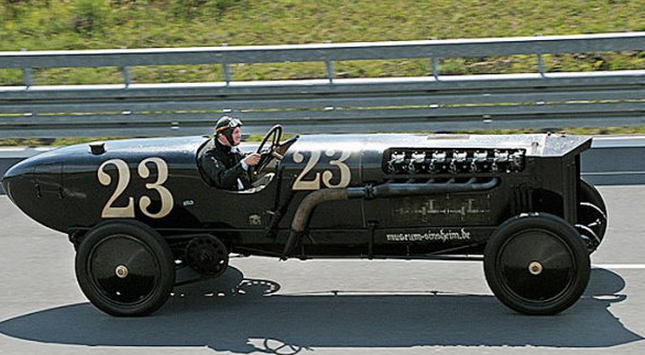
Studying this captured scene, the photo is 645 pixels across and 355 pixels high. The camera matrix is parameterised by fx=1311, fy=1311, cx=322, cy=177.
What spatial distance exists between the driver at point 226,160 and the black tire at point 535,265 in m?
1.63

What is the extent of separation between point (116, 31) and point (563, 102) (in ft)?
22.3

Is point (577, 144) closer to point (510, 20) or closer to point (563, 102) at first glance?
point (563, 102)

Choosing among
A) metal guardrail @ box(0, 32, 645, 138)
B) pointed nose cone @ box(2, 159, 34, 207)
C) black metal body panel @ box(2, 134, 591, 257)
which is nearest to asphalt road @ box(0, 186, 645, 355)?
black metal body panel @ box(2, 134, 591, 257)

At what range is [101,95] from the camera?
1312 cm

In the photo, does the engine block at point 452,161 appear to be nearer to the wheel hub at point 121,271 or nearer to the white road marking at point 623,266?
the white road marking at point 623,266

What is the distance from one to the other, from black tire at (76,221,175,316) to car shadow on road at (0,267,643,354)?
116mm

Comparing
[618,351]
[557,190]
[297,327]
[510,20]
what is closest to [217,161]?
[297,327]

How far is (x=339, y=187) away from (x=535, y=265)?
4.31ft

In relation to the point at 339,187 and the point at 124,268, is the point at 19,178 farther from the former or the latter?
the point at 339,187

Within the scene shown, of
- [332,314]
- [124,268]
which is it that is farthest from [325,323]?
[124,268]

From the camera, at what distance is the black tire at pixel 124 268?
8.16m

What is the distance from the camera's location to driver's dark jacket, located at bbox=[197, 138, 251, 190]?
8258 mm

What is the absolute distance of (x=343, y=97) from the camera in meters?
12.7

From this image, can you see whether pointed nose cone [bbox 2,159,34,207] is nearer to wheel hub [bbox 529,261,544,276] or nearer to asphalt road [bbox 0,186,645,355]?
asphalt road [bbox 0,186,645,355]
